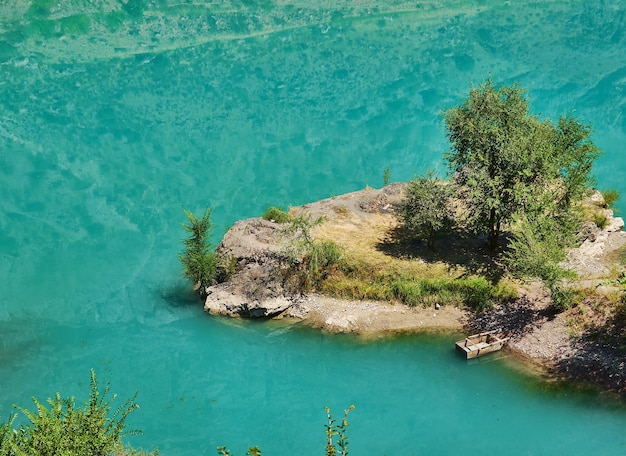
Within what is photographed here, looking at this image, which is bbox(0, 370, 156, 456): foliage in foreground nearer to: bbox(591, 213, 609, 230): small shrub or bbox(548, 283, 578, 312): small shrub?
bbox(548, 283, 578, 312): small shrub

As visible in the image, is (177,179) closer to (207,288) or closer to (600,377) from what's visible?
(207,288)

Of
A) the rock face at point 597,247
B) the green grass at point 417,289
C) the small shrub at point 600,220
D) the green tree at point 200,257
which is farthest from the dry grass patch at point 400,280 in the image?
the small shrub at point 600,220

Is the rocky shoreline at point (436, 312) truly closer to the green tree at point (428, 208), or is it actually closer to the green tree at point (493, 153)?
the green tree at point (493, 153)

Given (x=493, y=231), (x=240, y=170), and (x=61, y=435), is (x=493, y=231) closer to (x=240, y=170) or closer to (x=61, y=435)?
(x=240, y=170)

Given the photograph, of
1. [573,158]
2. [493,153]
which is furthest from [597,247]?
[493,153]

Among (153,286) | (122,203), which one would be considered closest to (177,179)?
(122,203)

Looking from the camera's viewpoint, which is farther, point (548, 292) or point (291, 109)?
point (291, 109)

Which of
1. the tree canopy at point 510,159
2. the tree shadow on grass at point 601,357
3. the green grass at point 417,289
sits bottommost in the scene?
the tree shadow on grass at point 601,357
